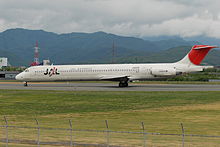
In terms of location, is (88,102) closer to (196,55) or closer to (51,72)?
(51,72)

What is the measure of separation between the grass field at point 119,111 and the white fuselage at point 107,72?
9.68 m

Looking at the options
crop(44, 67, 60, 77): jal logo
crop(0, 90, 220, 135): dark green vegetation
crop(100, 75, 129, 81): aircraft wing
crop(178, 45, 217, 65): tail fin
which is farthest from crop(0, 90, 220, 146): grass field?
crop(44, 67, 60, 77): jal logo

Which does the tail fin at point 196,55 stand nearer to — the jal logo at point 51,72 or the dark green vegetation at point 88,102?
the dark green vegetation at point 88,102

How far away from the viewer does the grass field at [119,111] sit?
1068 inches

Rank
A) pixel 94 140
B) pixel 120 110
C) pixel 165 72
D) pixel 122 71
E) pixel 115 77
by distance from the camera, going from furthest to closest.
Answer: pixel 122 71 < pixel 115 77 < pixel 165 72 < pixel 120 110 < pixel 94 140

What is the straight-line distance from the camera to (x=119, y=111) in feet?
113

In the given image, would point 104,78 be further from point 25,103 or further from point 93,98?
point 25,103

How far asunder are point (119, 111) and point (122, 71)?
2572cm

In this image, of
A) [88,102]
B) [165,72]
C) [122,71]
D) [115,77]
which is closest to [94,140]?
[88,102]

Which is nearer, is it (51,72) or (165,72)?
(165,72)

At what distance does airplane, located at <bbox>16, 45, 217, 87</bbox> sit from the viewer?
57.7m

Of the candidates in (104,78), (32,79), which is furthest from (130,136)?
(32,79)

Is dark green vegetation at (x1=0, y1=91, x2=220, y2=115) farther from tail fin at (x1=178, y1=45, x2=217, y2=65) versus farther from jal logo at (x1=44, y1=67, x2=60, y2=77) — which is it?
jal logo at (x1=44, y1=67, x2=60, y2=77)

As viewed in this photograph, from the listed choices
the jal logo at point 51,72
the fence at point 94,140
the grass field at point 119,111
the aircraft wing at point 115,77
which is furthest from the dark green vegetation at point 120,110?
the jal logo at point 51,72
